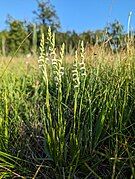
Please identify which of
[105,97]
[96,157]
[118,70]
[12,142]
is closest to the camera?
[96,157]

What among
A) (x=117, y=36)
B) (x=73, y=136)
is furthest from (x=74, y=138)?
(x=117, y=36)

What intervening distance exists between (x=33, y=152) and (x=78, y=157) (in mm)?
403

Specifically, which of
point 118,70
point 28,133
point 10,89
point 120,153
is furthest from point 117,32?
point 120,153

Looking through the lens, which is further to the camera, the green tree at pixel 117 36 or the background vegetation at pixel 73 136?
the green tree at pixel 117 36

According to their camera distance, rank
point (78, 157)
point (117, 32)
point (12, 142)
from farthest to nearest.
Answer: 1. point (117, 32)
2. point (12, 142)
3. point (78, 157)

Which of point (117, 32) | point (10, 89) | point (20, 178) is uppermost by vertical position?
point (117, 32)

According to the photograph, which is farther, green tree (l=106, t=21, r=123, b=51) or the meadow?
green tree (l=106, t=21, r=123, b=51)

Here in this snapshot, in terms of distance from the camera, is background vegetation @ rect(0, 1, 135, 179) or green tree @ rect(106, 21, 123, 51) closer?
background vegetation @ rect(0, 1, 135, 179)

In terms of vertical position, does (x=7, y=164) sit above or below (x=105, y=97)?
below

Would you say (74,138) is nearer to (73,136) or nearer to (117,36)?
(73,136)

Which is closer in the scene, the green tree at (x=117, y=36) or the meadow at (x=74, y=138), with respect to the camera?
the meadow at (x=74, y=138)

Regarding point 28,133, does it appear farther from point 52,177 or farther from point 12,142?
point 52,177

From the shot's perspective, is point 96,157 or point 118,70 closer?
point 96,157

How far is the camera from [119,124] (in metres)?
2.03
